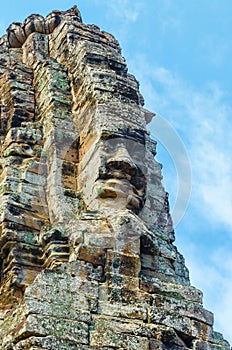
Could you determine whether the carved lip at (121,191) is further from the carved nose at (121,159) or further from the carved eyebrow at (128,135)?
the carved eyebrow at (128,135)

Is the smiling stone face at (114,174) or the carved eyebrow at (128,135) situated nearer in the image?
the smiling stone face at (114,174)

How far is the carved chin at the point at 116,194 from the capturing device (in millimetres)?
14508

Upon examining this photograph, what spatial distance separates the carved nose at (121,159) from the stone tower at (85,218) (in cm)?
2

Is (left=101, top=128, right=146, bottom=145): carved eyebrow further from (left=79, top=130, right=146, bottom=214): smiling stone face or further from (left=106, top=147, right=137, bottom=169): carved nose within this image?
(left=106, top=147, right=137, bottom=169): carved nose

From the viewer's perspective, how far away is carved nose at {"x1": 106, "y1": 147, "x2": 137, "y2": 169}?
48.5 ft

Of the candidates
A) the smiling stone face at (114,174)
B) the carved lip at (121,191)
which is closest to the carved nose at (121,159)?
the smiling stone face at (114,174)

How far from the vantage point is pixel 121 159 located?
14797mm

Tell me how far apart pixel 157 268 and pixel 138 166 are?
6.75ft

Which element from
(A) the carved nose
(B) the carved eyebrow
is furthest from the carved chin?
(B) the carved eyebrow

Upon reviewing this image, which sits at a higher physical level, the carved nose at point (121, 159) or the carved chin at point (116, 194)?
the carved nose at point (121, 159)

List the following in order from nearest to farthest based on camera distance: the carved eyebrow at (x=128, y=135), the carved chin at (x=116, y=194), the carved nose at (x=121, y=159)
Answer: the carved chin at (x=116, y=194)
the carved nose at (x=121, y=159)
the carved eyebrow at (x=128, y=135)

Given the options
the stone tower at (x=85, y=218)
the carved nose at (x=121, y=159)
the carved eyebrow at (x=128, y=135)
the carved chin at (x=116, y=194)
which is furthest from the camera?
the carved eyebrow at (x=128, y=135)

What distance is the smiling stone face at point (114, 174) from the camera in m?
14.6

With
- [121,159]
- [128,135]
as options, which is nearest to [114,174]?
[121,159]
